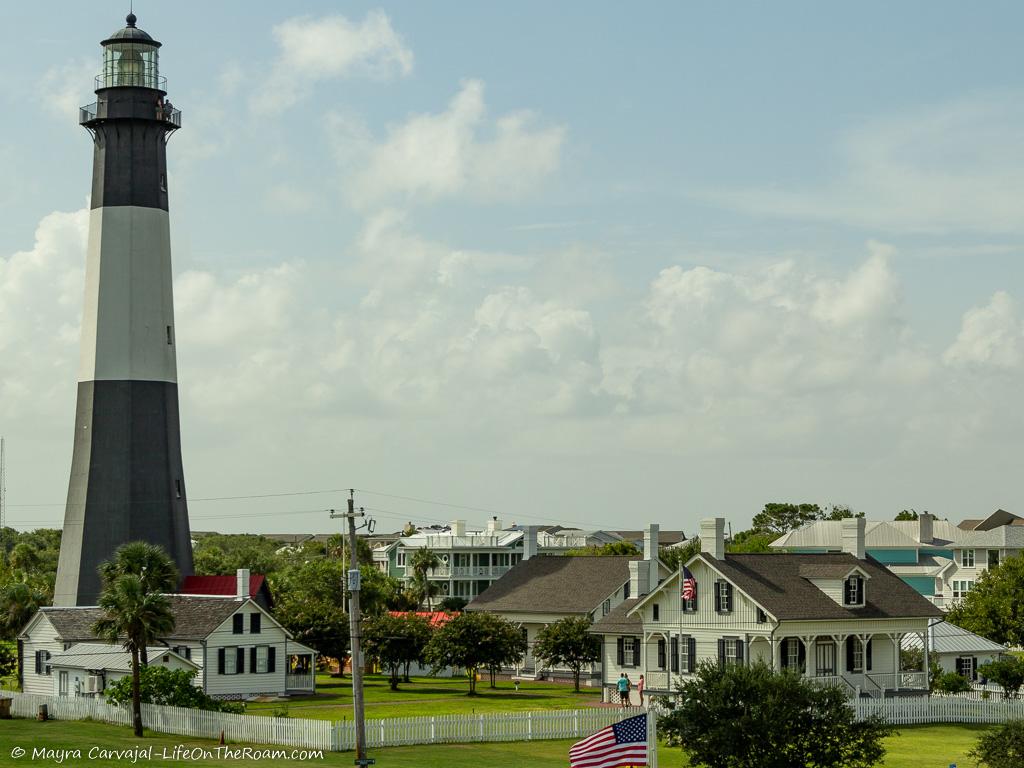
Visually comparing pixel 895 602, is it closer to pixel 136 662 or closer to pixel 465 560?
pixel 136 662

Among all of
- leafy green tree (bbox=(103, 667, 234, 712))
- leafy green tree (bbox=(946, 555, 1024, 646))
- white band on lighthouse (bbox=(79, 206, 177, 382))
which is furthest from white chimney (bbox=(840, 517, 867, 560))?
white band on lighthouse (bbox=(79, 206, 177, 382))

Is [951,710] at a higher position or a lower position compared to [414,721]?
lower

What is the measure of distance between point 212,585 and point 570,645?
1788 centimetres

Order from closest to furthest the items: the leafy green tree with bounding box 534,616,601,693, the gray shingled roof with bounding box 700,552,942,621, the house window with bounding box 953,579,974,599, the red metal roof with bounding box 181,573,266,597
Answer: the gray shingled roof with bounding box 700,552,942,621 → the leafy green tree with bounding box 534,616,601,693 → the red metal roof with bounding box 181,573,266,597 → the house window with bounding box 953,579,974,599

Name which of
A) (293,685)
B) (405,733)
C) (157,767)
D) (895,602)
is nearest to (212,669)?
(293,685)

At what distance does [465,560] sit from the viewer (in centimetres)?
13650

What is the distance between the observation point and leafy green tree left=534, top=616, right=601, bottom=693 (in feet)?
241

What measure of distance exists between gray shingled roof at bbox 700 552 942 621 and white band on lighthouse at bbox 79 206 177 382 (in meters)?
29.0

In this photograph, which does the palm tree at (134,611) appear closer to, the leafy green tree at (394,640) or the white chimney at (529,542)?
the leafy green tree at (394,640)

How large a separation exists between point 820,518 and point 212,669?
5474 inches

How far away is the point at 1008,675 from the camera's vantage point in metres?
63.5

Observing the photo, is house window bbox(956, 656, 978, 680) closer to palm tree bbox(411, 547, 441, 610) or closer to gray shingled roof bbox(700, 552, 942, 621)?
gray shingled roof bbox(700, 552, 942, 621)

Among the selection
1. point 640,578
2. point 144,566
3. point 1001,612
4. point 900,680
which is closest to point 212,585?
point 144,566

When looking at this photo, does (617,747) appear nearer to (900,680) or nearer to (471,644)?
(900,680)
